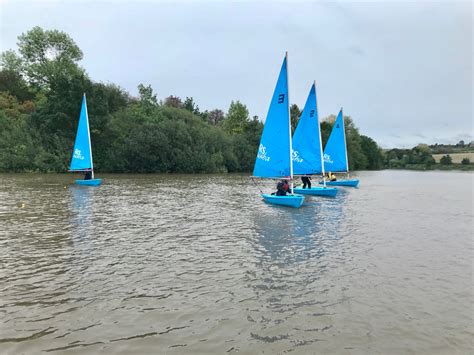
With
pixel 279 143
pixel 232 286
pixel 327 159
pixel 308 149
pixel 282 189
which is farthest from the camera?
pixel 327 159

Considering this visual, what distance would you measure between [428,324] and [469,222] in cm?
1435

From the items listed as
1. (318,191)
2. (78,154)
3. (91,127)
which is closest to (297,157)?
(318,191)

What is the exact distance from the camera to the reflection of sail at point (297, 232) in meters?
11.7

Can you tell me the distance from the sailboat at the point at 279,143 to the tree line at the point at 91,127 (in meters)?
40.3

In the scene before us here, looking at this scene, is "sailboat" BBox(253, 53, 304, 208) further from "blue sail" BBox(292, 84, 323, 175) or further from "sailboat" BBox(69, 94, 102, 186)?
"sailboat" BBox(69, 94, 102, 186)

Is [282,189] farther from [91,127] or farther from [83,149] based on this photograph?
[91,127]

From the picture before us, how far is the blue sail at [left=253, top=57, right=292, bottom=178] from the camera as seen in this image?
22.1 m

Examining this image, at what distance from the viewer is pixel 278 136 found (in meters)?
22.6

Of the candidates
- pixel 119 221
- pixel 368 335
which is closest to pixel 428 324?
pixel 368 335

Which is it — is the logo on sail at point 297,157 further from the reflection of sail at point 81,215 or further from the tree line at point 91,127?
the tree line at point 91,127

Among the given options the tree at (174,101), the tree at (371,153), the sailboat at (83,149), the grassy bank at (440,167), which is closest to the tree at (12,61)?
the tree at (174,101)

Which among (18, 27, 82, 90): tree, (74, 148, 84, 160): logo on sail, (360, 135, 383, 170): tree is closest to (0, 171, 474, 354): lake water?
(74, 148, 84, 160): logo on sail

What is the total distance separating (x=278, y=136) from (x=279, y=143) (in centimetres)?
42

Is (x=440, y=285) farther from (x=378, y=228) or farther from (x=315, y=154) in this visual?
(x=315, y=154)
